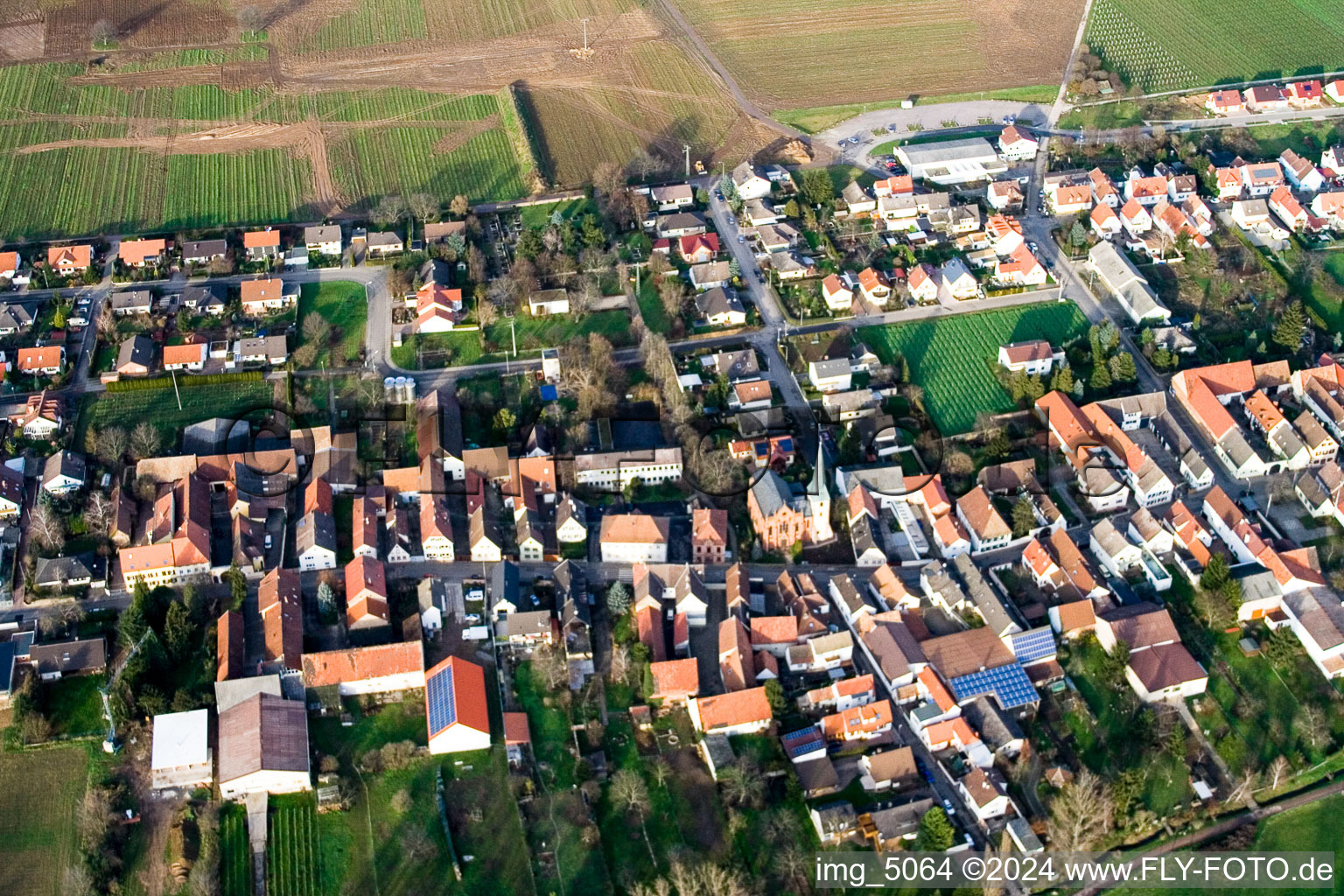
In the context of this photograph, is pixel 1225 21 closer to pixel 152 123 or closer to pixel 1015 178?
pixel 1015 178

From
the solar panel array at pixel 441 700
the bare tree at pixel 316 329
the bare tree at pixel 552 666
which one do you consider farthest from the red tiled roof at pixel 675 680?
the bare tree at pixel 316 329

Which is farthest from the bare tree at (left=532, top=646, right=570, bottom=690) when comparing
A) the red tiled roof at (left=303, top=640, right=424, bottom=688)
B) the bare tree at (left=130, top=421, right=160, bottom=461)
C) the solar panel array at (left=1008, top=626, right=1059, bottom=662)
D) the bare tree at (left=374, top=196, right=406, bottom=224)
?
the bare tree at (left=374, top=196, right=406, bottom=224)

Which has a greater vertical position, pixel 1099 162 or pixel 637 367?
pixel 1099 162

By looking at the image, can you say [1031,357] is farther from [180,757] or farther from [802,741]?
[180,757]

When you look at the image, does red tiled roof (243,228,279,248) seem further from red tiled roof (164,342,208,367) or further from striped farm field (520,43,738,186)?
striped farm field (520,43,738,186)

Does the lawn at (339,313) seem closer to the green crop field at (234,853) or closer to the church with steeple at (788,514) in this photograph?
the church with steeple at (788,514)

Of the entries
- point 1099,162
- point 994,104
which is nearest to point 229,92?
point 994,104

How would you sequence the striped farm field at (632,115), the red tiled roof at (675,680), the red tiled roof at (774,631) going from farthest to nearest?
the striped farm field at (632,115) < the red tiled roof at (774,631) < the red tiled roof at (675,680)
